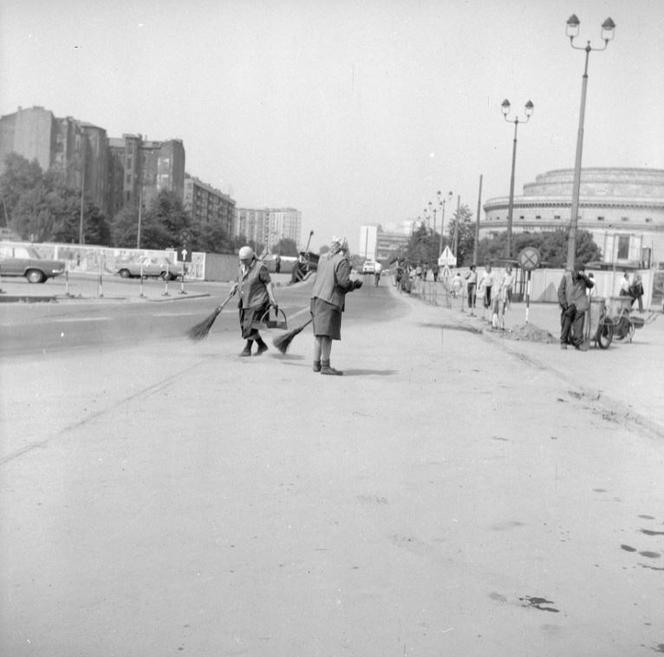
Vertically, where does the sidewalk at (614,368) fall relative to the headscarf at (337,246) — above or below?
below

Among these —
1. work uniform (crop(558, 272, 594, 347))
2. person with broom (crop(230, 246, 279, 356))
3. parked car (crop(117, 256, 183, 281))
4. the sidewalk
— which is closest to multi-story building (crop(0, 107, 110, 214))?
parked car (crop(117, 256, 183, 281))

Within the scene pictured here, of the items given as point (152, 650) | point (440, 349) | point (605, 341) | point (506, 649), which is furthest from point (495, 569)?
point (605, 341)

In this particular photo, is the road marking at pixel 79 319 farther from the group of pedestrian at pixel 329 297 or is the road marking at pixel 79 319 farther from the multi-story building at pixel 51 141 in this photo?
the multi-story building at pixel 51 141

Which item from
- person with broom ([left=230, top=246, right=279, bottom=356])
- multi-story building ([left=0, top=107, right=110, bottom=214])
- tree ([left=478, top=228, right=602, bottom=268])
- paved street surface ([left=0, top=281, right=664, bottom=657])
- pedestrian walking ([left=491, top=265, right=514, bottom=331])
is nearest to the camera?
paved street surface ([left=0, top=281, right=664, bottom=657])

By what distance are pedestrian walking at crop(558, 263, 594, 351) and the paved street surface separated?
319 inches

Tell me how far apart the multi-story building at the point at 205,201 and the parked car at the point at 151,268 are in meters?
88.8

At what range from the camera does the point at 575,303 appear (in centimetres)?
1862

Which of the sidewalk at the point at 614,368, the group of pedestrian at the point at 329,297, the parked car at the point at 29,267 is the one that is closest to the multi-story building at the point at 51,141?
the parked car at the point at 29,267

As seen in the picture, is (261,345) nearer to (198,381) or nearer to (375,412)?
(198,381)

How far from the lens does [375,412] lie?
29.9ft

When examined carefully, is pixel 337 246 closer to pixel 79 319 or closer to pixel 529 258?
pixel 79 319

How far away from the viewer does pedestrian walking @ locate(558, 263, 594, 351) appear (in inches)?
732

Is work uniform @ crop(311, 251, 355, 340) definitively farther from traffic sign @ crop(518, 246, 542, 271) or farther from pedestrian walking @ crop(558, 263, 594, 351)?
Answer: traffic sign @ crop(518, 246, 542, 271)

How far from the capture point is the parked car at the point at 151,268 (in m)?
58.5
